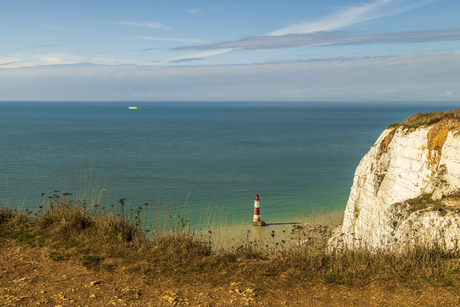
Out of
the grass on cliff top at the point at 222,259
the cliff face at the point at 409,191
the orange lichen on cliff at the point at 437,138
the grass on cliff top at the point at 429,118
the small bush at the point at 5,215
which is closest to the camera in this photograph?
the grass on cliff top at the point at 222,259

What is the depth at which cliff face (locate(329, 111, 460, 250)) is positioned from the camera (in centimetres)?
628

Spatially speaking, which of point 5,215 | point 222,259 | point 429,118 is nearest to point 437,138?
point 429,118

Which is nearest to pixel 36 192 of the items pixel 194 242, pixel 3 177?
pixel 3 177

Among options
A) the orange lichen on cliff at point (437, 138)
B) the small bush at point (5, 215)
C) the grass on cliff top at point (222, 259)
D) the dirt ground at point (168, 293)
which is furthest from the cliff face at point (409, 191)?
the small bush at point (5, 215)

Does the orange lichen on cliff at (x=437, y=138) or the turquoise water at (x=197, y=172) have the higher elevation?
the orange lichen on cliff at (x=437, y=138)

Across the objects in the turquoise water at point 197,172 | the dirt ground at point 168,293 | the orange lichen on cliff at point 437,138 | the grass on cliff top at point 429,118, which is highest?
the grass on cliff top at point 429,118

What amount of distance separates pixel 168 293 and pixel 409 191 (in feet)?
21.6

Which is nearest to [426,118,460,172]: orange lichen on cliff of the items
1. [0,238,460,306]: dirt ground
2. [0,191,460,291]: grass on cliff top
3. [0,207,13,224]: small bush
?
[0,191,460,291]: grass on cliff top

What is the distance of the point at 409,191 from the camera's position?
28.9 ft

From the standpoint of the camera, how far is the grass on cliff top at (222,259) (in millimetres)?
5137

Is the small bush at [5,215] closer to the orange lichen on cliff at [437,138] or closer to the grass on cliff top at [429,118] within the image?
the orange lichen on cliff at [437,138]

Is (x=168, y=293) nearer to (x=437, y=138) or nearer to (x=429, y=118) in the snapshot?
(x=437, y=138)

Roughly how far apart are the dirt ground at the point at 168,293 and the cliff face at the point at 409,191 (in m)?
1.22

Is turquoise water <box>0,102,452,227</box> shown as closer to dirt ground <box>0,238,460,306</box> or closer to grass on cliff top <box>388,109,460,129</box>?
grass on cliff top <box>388,109,460,129</box>
